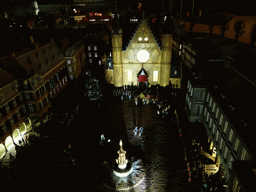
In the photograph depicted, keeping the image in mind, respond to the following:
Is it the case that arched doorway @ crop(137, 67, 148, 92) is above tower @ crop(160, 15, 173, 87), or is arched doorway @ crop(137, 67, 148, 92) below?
below

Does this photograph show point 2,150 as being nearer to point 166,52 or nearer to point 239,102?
point 239,102

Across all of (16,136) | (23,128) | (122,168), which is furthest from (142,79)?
(16,136)

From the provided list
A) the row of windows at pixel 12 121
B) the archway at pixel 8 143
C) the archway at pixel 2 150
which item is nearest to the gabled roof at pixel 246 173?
the row of windows at pixel 12 121

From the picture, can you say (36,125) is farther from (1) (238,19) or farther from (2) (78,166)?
(1) (238,19)

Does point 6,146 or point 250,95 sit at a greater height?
point 250,95

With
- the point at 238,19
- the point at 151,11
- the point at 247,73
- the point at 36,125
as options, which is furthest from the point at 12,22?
the point at 247,73

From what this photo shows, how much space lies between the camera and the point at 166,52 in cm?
4553

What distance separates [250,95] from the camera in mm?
22875

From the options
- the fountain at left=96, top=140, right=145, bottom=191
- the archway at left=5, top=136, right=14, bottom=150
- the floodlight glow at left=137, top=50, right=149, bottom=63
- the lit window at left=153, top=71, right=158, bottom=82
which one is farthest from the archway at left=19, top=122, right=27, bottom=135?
the lit window at left=153, top=71, right=158, bottom=82

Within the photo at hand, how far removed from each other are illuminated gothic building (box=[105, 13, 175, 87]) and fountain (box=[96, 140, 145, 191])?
2634cm

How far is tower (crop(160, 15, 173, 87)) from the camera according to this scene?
43375 millimetres

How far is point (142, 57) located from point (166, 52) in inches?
226

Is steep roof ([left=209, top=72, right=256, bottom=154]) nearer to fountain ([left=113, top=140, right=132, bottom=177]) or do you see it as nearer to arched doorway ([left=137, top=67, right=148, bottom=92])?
fountain ([left=113, top=140, right=132, bottom=177])

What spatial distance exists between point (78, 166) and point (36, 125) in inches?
529
